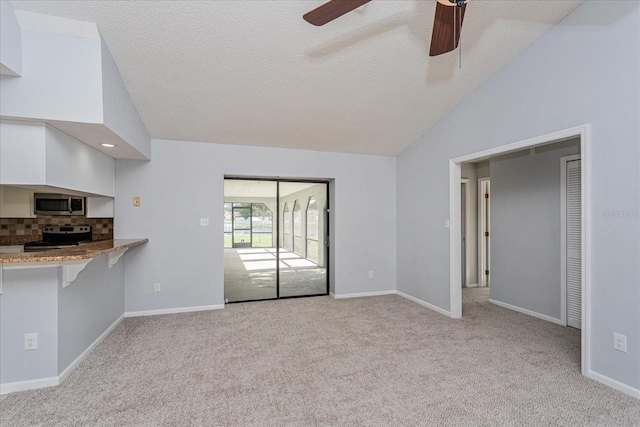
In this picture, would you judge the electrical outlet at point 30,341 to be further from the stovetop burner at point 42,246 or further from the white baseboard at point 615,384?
the white baseboard at point 615,384

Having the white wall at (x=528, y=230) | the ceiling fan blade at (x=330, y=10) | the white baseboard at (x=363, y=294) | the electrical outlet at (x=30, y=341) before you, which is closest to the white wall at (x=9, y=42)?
the electrical outlet at (x=30, y=341)

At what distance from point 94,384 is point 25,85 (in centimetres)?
233

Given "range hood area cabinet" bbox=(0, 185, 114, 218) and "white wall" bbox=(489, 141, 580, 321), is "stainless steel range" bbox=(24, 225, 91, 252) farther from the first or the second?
"white wall" bbox=(489, 141, 580, 321)

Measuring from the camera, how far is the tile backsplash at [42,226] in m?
4.31

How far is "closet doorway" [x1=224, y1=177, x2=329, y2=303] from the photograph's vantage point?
5.14 m

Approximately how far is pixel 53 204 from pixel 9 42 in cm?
249

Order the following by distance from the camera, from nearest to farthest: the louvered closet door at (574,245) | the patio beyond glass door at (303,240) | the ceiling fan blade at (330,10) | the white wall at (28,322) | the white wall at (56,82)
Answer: the ceiling fan blade at (330,10)
the white wall at (56,82)
the white wall at (28,322)
the louvered closet door at (574,245)
the patio beyond glass door at (303,240)

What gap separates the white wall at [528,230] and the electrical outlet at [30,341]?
213 inches

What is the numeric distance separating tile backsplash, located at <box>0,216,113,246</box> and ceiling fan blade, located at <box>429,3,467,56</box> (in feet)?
14.3

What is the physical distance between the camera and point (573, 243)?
3.94 metres

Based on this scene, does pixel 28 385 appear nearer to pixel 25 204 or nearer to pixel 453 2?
pixel 25 204

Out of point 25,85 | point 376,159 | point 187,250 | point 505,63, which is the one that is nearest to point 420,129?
point 376,159

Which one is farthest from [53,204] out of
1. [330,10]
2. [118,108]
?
[330,10]

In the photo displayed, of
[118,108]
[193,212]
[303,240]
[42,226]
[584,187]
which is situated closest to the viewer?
[584,187]
